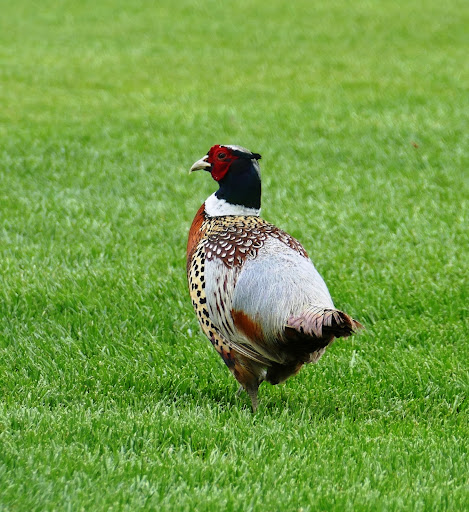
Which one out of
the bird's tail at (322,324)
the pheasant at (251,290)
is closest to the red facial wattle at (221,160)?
the pheasant at (251,290)

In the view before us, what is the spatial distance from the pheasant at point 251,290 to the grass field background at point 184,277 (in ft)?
1.15

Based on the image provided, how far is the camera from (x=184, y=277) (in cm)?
650

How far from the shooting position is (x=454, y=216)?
8.09 meters

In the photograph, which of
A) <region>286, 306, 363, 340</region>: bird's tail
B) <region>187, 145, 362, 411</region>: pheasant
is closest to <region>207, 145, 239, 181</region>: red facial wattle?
<region>187, 145, 362, 411</region>: pheasant

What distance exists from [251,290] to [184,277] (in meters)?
2.30

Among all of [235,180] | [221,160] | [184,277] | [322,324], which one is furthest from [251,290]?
[184,277]

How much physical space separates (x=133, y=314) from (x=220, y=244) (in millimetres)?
1571

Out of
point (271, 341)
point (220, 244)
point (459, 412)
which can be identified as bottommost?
point (459, 412)

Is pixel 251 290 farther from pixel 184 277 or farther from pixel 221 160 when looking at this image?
pixel 184 277

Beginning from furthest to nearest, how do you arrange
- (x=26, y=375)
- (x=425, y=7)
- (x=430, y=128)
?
(x=425, y=7) → (x=430, y=128) → (x=26, y=375)

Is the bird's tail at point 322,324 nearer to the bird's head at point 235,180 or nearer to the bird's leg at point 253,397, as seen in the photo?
the bird's leg at point 253,397

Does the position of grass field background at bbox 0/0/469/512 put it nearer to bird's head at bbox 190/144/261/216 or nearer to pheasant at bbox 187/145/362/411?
pheasant at bbox 187/145/362/411

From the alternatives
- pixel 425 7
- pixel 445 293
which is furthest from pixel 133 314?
pixel 425 7

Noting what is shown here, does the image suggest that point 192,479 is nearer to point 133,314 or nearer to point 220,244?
point 220,244
